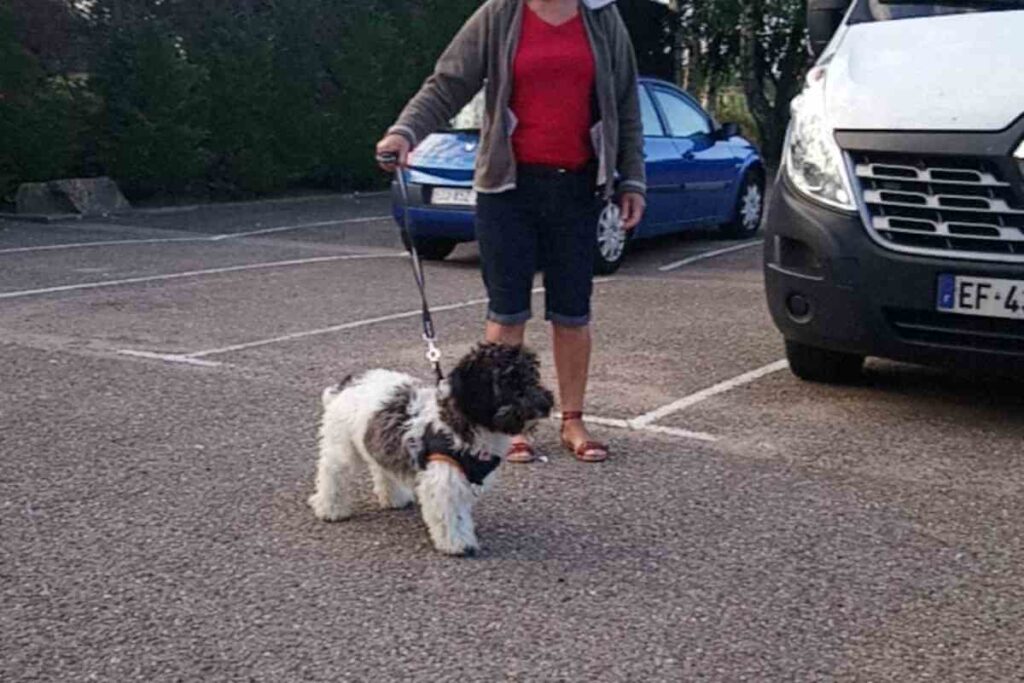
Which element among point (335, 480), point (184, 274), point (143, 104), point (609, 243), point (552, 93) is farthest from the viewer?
point (143, 104)

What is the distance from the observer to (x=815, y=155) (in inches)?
251

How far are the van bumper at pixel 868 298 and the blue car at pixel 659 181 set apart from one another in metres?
4.17

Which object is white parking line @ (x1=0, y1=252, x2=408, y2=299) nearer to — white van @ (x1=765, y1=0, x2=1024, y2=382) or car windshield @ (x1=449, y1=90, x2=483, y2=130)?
car windshield @ (x1=449, y1=90, x2=483, y2=130)

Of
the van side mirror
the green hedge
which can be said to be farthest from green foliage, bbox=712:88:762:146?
the van side mirror

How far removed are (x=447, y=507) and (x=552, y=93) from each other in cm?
176

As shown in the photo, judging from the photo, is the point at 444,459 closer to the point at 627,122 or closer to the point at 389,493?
the point at 389,493

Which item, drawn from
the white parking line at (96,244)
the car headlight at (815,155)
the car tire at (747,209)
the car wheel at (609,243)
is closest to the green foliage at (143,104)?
the white parking line at (96,244)

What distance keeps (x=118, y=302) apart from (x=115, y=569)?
5.44m

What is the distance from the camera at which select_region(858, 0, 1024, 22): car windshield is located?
660cm

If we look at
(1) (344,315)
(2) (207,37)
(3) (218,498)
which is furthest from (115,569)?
(2) (207,37)

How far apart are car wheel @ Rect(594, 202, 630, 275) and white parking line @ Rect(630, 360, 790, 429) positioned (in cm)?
356

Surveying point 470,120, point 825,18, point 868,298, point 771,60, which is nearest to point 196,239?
point 470,120

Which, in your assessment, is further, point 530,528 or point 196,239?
point 196,239

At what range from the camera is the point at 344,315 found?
906cm
